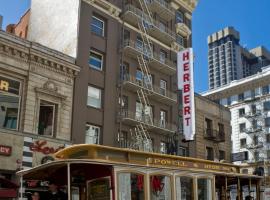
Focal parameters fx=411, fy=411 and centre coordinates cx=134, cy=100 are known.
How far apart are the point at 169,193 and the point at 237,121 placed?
64923 millimetres

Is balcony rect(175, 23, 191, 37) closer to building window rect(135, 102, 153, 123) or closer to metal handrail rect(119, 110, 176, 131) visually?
building window rect(135, 102, 153, 123)

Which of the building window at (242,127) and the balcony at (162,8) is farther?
the building window at (242,127)

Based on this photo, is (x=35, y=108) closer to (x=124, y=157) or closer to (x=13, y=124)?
(x=13, y=124)

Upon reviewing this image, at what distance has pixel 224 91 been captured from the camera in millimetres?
78312

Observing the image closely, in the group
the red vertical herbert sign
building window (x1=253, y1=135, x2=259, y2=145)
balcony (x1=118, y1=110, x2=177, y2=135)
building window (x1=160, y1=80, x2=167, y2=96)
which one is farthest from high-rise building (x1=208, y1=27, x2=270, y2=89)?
balcony (x1=118, y1=110, x2=177, y2=135)

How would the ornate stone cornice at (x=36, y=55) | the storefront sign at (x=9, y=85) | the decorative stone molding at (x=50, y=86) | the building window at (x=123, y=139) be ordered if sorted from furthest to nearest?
the building window at (x=123, y=139)
the decorative stone molding at (x=50, y=86)
the ornate stone cornice at (x=36, y=55)
the storefront sign at (x=9, y=85)

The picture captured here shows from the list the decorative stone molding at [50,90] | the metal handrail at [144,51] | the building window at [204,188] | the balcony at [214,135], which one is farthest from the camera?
the balcony at [214,135]

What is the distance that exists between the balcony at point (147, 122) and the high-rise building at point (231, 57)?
117543mm

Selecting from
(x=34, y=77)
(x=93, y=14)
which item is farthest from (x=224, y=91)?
(x=34, y=77)

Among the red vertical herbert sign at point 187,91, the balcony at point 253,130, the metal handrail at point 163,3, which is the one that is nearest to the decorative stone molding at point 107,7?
the metal handrail at point 163,3

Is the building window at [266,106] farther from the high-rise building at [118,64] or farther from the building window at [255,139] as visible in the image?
the high-rise building at [118,64]

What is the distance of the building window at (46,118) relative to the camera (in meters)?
24.5

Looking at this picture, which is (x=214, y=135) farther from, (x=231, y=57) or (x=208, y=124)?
(x=231, y=57)

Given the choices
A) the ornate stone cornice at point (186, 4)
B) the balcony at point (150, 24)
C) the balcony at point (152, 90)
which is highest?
the ornate stone cornice at point (186, 4)
